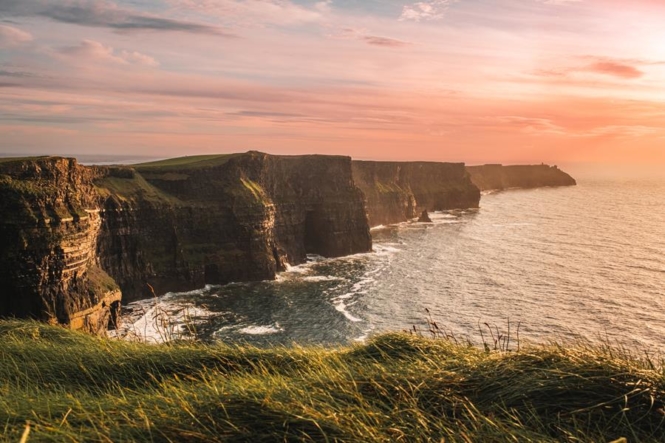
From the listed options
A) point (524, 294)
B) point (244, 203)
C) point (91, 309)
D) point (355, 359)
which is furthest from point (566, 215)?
point (355, 359)

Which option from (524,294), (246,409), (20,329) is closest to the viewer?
(246,409)

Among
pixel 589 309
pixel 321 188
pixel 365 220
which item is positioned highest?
pixel 321 188

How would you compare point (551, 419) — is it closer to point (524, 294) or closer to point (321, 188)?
point (524, 294)

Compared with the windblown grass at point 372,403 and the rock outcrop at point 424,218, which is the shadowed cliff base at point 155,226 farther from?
the rock outcrop at point 424,218

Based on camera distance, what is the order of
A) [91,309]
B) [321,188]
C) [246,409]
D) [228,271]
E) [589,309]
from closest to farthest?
1. [246,409]
2. [91,309]
3. [589,309]
4. [228,271]
5. [321,188]

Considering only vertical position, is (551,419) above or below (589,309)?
above

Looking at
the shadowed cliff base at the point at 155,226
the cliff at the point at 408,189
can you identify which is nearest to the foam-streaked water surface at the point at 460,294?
the shadowed cliff base at the point at 155,226

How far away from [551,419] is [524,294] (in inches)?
2624

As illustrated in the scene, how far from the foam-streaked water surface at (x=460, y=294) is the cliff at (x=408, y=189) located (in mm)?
32351

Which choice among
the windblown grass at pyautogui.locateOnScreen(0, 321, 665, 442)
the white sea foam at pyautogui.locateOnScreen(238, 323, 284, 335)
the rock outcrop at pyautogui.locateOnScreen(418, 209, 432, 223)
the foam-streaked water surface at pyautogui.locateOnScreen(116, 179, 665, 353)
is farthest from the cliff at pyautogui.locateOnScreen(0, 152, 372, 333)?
the rock outcrop at pyautogui.locateOnScreen(418, 209, 432, 223)

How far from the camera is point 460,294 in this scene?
69.0 meters

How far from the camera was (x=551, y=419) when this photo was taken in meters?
6.33

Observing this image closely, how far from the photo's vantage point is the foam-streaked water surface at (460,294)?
178 ft

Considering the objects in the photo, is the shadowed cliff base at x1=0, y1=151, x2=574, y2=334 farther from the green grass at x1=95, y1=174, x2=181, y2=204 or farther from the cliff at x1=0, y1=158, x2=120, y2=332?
the green grass at x1=95, y1=174, x2=181, y2=204
